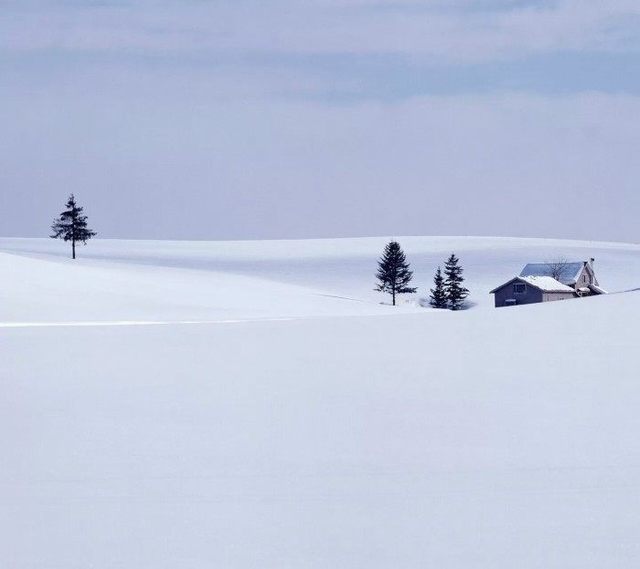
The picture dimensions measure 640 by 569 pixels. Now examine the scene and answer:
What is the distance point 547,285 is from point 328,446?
59747 millimetres

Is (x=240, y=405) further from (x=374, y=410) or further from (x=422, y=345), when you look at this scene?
(x=422, y=345)

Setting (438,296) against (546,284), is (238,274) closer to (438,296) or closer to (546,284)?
(438,296)

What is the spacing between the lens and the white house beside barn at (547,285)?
6475cm

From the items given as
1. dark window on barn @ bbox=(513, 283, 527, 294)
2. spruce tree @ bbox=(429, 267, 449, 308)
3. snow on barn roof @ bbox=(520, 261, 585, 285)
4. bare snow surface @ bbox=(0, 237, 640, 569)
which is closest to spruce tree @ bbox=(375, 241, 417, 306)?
spruce tree @ bbox=(429, 267, 449, 308)

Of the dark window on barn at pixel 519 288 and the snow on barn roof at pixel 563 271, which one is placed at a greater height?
the snow on barn roof at pixel 563 271

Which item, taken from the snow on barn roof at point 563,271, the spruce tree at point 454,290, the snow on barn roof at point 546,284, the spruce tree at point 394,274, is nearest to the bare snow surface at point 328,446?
the snow on barn roof at point 546,284

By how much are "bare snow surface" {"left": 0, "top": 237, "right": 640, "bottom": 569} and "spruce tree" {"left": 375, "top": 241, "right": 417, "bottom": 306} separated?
215ft

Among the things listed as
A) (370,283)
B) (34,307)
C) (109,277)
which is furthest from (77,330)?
(370,283)

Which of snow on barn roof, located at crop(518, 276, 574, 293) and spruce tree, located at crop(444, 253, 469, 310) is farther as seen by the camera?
spruce tree, located at crop(444, 253, 469, 310)

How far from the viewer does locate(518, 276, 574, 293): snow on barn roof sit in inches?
Answer: 2534

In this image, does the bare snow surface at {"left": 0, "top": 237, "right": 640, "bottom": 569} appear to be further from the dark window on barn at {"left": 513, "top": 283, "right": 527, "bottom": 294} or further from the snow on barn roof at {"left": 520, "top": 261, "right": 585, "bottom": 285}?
the snow on barn roof at {"left": 520, "top": 261, "right": 585, "bottom": 285}

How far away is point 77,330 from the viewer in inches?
618

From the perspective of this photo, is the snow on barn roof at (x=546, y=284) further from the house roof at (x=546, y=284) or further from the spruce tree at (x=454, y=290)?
the spruce tree at (x=454, y=290)

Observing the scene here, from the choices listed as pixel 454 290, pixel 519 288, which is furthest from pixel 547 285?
pixel 454 290
